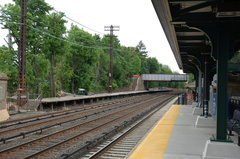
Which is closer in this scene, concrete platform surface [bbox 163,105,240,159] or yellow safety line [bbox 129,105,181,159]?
concrete platform surface [bbox 163,105,240,159]

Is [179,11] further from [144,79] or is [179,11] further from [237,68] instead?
[144,79]

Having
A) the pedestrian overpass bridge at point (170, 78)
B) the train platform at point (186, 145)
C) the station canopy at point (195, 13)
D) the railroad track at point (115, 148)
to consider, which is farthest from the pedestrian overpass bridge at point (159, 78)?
the station canopy at point (195, 13)

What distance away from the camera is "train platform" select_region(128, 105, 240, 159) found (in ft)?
23.1

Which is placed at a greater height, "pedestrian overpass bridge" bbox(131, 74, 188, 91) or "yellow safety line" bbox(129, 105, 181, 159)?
"pedestrian overpass bridge" bbox(131, 74, 188, 91)

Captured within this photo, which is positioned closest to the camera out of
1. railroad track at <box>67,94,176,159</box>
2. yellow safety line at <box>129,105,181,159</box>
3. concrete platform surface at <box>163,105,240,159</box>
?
concrete platform surface at <box>163,105,240,159</box>

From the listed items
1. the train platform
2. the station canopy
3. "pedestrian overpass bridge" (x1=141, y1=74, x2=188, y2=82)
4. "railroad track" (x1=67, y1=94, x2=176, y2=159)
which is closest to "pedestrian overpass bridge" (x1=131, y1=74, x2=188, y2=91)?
"pedestrian overpass bridge" (x1=141, y1=74, x2=188, y2=82)

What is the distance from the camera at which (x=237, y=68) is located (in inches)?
481

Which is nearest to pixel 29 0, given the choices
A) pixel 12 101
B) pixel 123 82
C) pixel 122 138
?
pixel 12 101

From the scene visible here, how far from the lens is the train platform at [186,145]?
704 centimetres

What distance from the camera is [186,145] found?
29.8ft

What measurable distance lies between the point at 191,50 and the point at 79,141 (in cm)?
834

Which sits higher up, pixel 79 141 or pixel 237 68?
pixel 237 68

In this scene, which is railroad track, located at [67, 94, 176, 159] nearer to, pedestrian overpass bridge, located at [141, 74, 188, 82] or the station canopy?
the station canopy

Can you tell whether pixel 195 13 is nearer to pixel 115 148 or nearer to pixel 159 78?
pixel 115 148
